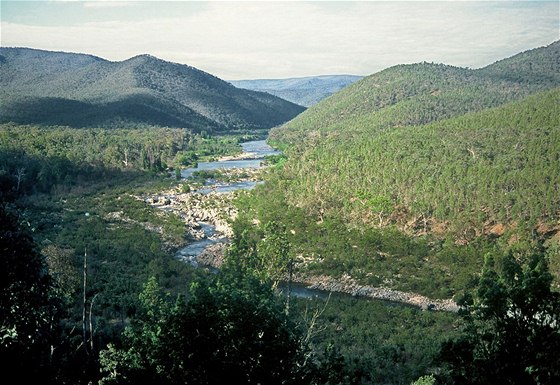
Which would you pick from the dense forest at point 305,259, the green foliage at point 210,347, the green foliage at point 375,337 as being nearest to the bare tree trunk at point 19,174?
the dense forest at point 305,259

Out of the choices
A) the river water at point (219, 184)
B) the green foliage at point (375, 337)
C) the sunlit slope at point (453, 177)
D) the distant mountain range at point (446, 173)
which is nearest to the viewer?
the green foliage at point (375, 337)

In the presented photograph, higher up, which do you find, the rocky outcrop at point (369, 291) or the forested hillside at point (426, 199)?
the forested hillside at point (426, 199)

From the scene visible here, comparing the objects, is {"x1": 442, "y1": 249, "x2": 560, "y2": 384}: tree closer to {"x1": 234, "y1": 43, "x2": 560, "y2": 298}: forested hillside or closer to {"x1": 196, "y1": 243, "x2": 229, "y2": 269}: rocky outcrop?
{"x1": 234, "y1": 43, "x2": 560, "y2": 298}: forested hillside

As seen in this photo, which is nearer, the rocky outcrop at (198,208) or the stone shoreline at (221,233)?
the stone shoreline at (221,233)

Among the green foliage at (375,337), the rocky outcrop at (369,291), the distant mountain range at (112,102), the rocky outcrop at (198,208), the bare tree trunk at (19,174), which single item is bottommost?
the rocky outcrop at (369,291)

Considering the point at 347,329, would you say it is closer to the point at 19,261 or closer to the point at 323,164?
the point at 19,261

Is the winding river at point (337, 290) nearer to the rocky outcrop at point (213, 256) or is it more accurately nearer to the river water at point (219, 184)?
the river water at point (219, 184)
